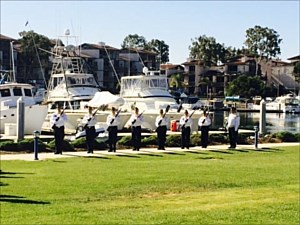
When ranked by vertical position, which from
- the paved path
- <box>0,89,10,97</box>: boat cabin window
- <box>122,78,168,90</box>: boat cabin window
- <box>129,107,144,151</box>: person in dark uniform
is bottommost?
the paved path

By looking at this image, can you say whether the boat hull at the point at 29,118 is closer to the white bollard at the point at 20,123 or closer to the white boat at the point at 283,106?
the white bollard at the point at 20,123

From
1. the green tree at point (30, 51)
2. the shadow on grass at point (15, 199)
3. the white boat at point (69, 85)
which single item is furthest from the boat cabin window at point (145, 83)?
the green tree at point (30, 51)

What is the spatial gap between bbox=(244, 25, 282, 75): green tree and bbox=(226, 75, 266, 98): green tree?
65.2 ft

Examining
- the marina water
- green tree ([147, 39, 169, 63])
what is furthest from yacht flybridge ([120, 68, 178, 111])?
green tree ([147, 39, 169, 63])

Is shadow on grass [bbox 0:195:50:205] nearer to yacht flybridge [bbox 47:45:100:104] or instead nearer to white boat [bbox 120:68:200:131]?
white boat [bbox 120:68:200:131]

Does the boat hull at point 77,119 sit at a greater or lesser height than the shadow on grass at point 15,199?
greater

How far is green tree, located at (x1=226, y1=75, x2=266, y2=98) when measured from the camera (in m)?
112

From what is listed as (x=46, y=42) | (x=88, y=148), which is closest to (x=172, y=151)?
(x=88, y=148)

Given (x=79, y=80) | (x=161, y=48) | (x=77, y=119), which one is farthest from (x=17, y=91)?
(x=161, y=48)

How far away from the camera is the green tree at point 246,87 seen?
4407 inches

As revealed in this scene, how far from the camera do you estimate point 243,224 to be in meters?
10.9

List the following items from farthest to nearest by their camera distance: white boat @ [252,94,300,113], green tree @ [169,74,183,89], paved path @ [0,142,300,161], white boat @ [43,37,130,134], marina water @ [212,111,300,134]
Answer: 1. green tree @ [169,74,183,89]
2. white boat @ [252,94,300,113]
3. marina water @ [212,111,300,134]
4. white boat @ [43,37,130,134]
5. paved path @ [0,142,300,161]

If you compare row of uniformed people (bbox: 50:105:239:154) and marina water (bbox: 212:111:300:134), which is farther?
marina water (bbox: 212:111:300:134)

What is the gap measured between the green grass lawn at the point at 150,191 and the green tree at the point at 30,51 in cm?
8276
